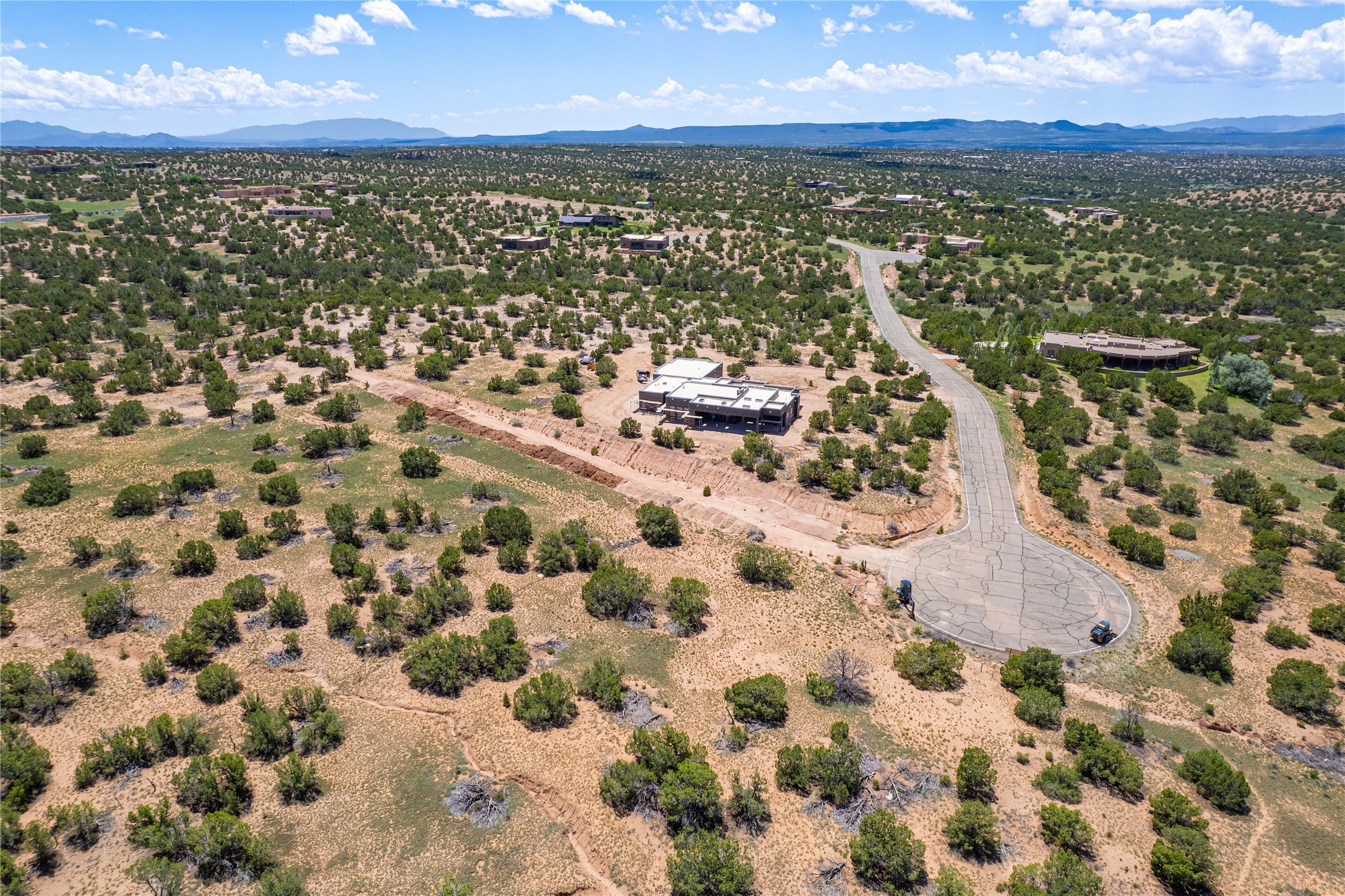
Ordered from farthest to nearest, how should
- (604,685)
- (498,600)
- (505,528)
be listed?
(505,528)
(498,600)
(604,685)

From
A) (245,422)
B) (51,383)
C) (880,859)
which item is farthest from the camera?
(51,383)

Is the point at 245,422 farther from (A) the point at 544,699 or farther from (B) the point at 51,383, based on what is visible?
(A) the point at 544,699

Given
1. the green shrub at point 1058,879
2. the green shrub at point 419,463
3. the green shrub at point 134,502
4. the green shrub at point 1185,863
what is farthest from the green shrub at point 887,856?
the green shrub at point 134,502

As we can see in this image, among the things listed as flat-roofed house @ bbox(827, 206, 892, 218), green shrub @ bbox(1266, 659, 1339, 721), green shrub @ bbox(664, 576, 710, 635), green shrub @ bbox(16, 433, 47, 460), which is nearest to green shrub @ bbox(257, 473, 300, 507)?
green shrub @ bbox(16, 433, 47, 460)

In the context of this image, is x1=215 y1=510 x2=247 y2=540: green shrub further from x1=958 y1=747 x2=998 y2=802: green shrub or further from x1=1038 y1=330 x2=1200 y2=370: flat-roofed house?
x1=1038 y1=330 x2=1200 y2=370: flat-roofed house

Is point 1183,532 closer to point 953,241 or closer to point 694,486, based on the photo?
point 694,486

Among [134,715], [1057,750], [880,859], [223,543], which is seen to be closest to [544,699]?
[880,859]

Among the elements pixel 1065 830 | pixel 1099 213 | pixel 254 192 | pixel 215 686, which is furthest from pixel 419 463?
pixel 1099 213
